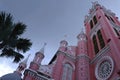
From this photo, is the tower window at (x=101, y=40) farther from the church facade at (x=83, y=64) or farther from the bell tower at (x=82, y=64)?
the bell tower at (x=82, y=64)

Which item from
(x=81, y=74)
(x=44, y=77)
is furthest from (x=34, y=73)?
(x=81, y=74)

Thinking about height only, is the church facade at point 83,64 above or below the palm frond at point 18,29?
above

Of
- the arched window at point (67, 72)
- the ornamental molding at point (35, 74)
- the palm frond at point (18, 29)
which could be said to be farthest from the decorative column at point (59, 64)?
the palm frond at point (18, 29)

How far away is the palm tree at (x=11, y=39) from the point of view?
10125 mm

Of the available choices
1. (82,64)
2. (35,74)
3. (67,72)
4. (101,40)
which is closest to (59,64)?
(67,72)

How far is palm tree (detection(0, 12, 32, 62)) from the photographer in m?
10.1

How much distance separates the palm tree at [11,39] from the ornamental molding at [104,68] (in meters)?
9.77

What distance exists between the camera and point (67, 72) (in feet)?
63.9

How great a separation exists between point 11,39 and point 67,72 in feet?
34.2

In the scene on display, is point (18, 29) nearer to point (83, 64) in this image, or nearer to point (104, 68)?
point (83, 64)

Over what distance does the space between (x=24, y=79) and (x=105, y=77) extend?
8212 mm

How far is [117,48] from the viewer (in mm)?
17219

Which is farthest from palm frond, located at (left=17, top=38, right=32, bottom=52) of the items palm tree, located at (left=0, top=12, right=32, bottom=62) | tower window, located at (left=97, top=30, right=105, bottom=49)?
tower window, located at (left=97, top=30, right=105, bottom=49)

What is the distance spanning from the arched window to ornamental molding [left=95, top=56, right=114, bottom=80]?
2.98m
